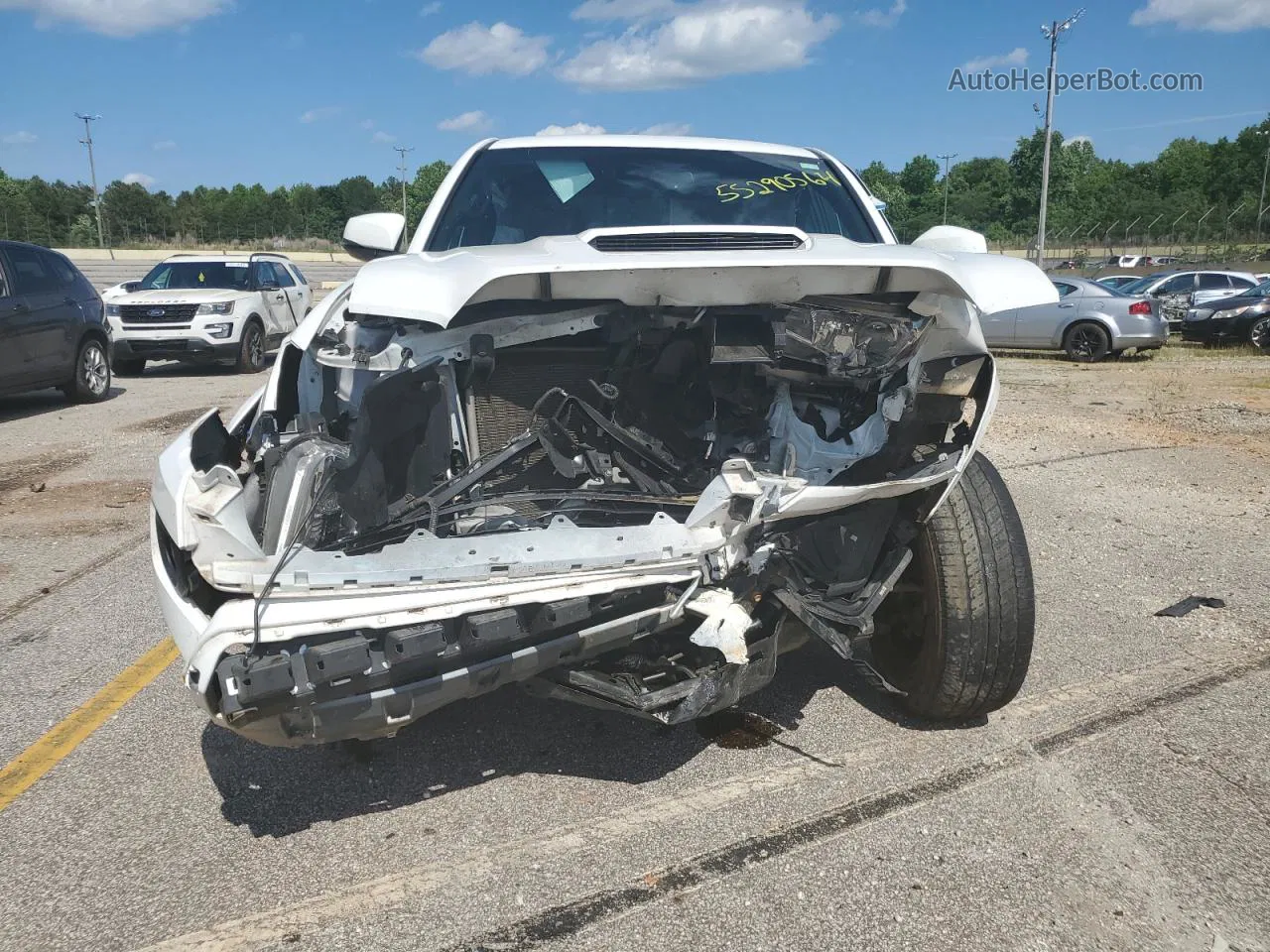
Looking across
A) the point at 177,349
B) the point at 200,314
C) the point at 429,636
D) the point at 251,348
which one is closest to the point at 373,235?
the point at 429,636

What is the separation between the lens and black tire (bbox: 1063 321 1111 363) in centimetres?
1566

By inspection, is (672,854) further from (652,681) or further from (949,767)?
(949,767)

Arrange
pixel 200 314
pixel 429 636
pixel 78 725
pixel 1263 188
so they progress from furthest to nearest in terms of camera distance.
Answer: pixel 1263 188, pixel 200 314, pixel 78 725, pixel 429 636

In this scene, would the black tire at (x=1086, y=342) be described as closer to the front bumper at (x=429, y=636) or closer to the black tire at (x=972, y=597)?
the black tire at (x=972, y=597)

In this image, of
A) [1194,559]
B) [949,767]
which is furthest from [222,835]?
[1194,559]

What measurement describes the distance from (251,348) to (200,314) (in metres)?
0.93

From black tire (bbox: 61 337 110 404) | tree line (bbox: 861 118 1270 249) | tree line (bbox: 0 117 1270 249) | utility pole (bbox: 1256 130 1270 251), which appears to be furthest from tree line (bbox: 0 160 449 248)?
black tire (bbox: 61 337 110 404)

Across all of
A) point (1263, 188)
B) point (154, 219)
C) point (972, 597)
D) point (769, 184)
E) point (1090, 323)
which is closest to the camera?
point (972, 597)

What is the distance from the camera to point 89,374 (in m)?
10.8

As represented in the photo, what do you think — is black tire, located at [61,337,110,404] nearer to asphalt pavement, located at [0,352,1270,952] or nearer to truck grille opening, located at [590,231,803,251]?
asphalt pavement, located at [0,352,1270,952]

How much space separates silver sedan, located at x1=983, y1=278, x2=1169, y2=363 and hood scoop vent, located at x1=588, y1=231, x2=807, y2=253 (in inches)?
539

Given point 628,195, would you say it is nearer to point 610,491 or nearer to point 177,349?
point 610,491

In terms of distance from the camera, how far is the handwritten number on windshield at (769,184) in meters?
4.19

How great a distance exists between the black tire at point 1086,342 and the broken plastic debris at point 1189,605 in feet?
41.2
